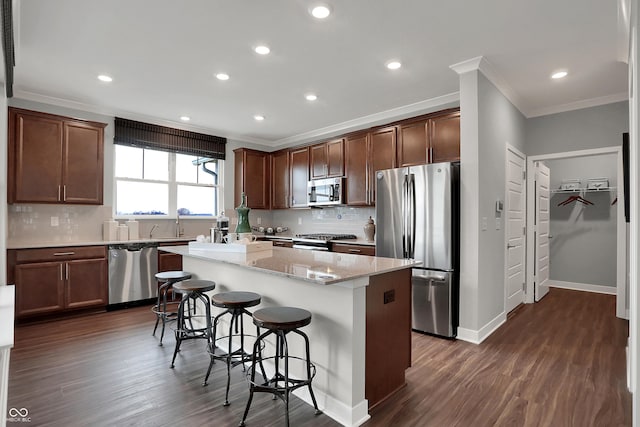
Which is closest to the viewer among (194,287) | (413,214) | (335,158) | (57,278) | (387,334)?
(387,334)

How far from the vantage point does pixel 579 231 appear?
561cm

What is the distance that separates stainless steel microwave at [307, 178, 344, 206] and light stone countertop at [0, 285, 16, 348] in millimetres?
3891

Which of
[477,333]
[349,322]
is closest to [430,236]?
[477,333]

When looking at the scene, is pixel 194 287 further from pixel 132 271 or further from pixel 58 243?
pixel 58 243

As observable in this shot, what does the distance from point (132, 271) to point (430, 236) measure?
147 inches

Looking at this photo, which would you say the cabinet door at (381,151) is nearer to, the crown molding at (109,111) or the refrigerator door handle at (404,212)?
the refrigerator door handle at (404,212)

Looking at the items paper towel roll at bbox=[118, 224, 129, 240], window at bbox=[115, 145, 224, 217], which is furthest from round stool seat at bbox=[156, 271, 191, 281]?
window at bbox=[115, 145, 224, 217]

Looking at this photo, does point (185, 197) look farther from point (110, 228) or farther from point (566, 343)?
point (566, 343)

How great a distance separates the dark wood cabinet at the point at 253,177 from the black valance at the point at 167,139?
356 millimetres

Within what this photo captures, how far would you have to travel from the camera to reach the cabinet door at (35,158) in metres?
3.88

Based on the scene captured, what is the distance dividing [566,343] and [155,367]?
3675mm

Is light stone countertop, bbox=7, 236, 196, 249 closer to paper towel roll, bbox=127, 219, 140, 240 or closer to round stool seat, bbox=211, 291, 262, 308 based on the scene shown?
paper towel roll, bbox=127, 219, 140, 240

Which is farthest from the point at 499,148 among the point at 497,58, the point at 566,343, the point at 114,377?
the point at 114,377

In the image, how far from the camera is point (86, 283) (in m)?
4.17
